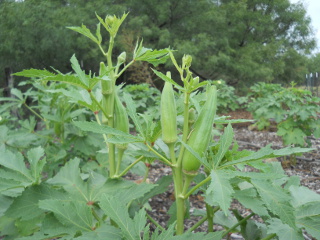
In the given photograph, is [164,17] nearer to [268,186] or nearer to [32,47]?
[32,47]

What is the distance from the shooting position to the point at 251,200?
0.70 meters

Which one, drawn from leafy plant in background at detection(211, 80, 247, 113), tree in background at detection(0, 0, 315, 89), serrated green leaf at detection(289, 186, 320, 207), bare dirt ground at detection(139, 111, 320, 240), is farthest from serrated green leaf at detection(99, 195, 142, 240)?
tree in background at detection(0, 0, 315, 89)

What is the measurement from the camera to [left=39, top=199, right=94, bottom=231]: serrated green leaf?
2.36 feet

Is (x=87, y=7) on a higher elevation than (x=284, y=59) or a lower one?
higher

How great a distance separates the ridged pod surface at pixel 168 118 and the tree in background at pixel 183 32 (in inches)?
333

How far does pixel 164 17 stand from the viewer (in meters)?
12.4

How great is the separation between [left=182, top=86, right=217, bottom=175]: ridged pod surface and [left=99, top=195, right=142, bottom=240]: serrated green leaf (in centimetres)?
16

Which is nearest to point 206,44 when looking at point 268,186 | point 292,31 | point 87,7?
point 87,7

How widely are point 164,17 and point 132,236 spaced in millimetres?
12508

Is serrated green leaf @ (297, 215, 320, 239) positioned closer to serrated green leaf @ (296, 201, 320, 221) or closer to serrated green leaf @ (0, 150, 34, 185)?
serrated green leaf @ (296, 201, 320, 221)

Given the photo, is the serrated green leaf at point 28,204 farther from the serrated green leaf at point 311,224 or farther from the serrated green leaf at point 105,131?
the serrated green leaf at point 311,224

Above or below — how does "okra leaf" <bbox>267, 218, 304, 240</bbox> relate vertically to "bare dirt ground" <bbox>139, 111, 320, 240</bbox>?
above

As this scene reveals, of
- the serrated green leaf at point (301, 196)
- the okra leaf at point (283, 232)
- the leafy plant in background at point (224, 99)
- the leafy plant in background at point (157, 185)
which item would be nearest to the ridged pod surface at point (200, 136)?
the leafy plant in background at point (157, 185)

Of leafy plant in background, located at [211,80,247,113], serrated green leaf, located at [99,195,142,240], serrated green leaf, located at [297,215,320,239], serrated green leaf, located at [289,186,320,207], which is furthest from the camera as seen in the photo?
leafy plant in background, located at [211,80,247,113]
